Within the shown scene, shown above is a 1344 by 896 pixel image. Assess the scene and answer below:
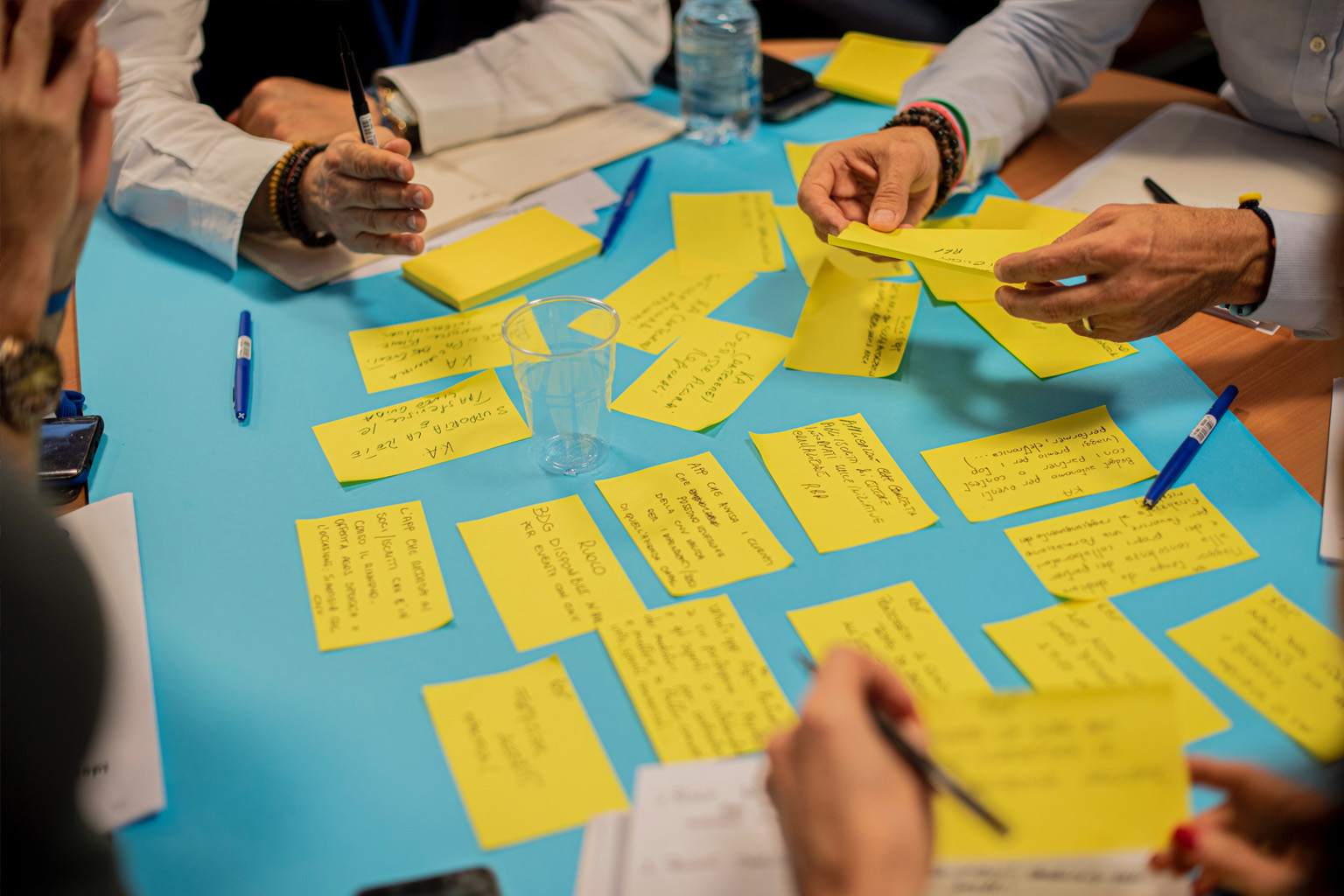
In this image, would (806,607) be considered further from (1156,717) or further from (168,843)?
(168,843)

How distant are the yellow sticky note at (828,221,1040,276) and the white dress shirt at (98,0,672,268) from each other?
28.3 inches

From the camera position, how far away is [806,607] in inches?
30.7

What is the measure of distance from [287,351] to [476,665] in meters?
0.57

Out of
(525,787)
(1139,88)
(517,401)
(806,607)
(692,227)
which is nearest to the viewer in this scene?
(525,787)

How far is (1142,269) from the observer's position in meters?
0.94

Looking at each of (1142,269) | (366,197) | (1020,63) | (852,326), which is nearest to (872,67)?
(1020,63)

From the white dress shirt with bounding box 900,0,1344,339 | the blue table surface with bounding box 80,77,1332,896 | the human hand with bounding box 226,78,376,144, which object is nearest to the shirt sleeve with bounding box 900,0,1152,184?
the white dress shirt with bounding box 900,0,1344,339

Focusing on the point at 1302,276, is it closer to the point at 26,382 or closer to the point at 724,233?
the point at 724,233

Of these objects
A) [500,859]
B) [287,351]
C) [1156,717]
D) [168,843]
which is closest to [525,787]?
[500,859]

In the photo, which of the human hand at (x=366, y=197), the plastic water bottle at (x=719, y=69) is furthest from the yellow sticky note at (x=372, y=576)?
the plastic water bottle at (x=719, y=69)

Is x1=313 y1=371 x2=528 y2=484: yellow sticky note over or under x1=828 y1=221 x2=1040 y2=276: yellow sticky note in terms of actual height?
under

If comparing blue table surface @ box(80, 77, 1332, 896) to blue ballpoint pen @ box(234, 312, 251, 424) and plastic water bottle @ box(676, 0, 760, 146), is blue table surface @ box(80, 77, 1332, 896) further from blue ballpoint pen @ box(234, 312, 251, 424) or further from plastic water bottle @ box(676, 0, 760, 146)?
plastic water bottle @ box(676, 0, 760, 146)

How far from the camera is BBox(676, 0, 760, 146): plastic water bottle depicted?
1.51 meters

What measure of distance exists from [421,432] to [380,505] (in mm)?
116
